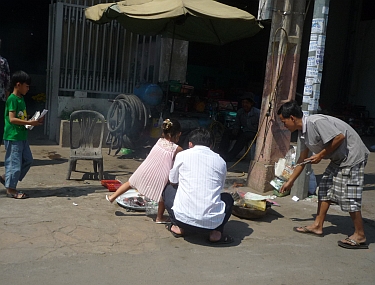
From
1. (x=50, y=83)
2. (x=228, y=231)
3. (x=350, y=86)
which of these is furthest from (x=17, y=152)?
(x=350, y=86)

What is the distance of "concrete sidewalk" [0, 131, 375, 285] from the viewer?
3914 millimetres

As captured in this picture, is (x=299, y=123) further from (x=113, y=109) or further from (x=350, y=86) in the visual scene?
(x=350, y=86)

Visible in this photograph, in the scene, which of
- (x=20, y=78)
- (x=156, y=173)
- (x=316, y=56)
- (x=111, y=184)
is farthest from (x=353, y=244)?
(x=20, y=78)

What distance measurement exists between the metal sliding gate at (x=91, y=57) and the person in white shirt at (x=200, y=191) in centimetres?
561

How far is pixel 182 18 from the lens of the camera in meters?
8.30

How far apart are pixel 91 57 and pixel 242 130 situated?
140 inches

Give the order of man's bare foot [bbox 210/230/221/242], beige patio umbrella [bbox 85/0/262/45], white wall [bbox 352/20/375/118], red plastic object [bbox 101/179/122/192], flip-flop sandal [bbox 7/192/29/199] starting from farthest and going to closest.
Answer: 1. white wall [bbox 352/20/375/118]
2. beige patio umbrella [bbox 85/0/262/45]
3. red plastic object [bbox 101/179/122/192]
4. flip-flop sandal [bbox 7/192/29/199]
5. man's bare foot [bbox 210/230/221/242]

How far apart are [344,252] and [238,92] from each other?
1025cm

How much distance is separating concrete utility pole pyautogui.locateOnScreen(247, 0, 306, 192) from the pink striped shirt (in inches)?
85.3

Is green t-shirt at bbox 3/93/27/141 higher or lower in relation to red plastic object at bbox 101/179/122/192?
higher

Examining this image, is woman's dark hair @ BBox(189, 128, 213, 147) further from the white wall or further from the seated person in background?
the white wall

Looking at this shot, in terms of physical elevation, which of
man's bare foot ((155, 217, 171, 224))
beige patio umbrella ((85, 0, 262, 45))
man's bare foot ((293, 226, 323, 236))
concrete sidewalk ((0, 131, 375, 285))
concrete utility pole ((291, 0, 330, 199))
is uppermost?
beige patio umbrella ((85, 0, 262, 45))

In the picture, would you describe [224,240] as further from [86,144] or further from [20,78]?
[86,144]

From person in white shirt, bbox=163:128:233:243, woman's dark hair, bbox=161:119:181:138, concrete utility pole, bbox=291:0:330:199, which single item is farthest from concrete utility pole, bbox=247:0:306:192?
person in white shirt, bbox=163:128:233:243
